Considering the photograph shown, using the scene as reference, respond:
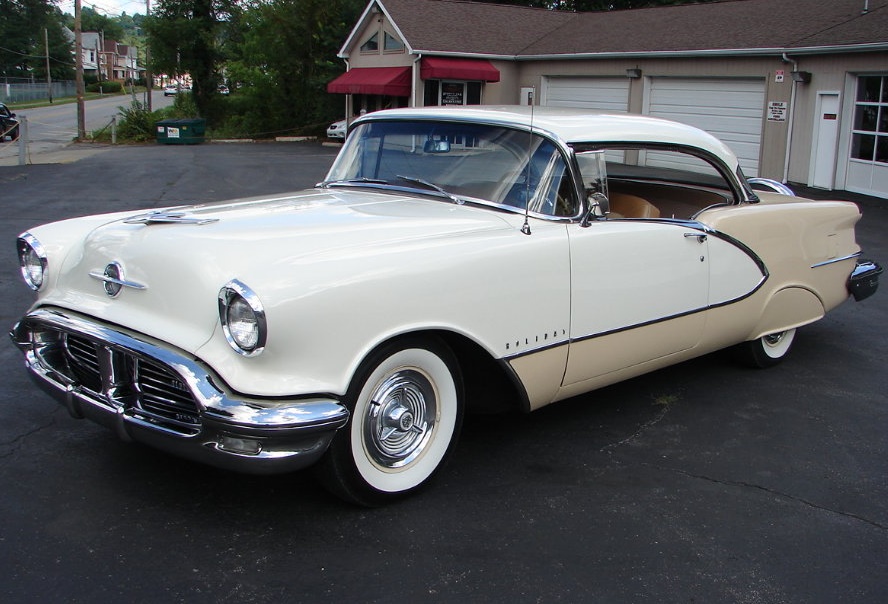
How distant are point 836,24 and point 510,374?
17.0 meters

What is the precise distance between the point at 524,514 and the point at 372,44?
94.7 ft

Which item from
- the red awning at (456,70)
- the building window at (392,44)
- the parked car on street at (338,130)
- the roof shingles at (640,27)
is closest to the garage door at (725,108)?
the roof shingles at (640,27)

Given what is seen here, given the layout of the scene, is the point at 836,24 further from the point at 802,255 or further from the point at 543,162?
the point at 543,162

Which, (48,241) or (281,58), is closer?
(48,241)

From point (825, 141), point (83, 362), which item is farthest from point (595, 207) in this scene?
point (825, 141)

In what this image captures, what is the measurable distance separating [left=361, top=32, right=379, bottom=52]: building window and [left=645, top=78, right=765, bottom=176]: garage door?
12.3 metres

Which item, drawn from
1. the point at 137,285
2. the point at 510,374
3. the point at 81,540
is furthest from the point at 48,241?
the point at 510,374

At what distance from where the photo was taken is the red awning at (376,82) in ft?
89.9

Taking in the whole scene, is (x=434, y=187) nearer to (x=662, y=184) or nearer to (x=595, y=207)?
(x=595, y=207)

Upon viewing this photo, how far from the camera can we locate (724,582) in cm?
309

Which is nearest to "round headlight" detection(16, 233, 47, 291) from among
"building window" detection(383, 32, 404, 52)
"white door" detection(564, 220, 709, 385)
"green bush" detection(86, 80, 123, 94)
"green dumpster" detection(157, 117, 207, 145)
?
"white door" detection(564, 220, 709, 385)

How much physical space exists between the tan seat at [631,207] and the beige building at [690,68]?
5.22 meters

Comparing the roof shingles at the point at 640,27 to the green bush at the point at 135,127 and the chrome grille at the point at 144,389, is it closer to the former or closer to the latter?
the green bush at the point at 135,127

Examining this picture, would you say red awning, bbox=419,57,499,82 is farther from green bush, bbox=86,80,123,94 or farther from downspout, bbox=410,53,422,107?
green bush, bbox=86,80,123,94
